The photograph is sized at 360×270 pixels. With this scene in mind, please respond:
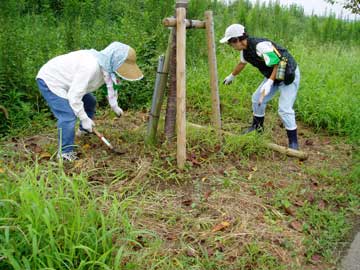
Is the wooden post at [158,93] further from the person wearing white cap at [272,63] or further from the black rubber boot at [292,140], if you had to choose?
the black rubber boot at [292,140]

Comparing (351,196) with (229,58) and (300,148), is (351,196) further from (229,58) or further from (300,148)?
(229,58)

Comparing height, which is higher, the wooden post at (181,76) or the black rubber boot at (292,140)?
the wooden post at (181,76)

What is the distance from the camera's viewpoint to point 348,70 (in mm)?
7719

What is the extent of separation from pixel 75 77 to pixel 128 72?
1.56ft

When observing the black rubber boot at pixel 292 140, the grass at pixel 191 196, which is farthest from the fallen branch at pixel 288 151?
the black rubber boot at pixel 292 140

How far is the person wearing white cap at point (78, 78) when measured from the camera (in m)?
3.69

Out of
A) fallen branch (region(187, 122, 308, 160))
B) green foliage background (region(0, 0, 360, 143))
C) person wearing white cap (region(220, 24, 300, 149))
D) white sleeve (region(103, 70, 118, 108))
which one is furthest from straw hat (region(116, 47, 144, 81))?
green foliage background (region(0, 0, 360, 143))

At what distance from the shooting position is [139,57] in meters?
6.31

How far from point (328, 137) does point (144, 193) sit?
121 inches

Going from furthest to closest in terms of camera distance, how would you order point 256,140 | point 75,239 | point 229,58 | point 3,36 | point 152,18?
point 229,58 < point 152,18 < point 3,36 < point 256,140 < point 75,239

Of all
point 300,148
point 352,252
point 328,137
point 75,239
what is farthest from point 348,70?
point 75,239

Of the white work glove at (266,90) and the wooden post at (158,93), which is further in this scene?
the white work glove at (266,90)

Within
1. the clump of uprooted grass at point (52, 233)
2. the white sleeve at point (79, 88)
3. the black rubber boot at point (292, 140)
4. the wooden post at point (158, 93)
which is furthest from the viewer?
the black rubber boot at point (292, 140)

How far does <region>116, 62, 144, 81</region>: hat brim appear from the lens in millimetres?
3770
